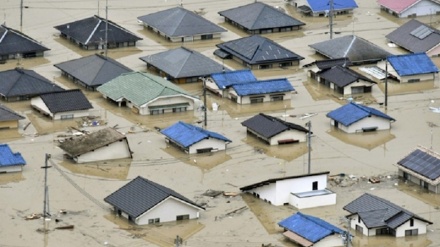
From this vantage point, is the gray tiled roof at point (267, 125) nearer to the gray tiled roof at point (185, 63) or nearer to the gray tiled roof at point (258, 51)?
the gray tiled roof at point (185, 63)

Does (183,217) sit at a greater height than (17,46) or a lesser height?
greater

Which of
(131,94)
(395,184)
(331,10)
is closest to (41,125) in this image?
(131,94)

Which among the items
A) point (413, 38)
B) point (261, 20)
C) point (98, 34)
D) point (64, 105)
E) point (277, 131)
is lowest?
point (261, 20)

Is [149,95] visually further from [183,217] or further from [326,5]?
[326,5]

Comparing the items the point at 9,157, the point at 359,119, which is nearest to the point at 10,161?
the point at 9,157

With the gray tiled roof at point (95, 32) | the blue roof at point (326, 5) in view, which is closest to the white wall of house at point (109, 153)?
the gray tiled roof at point (95, 32)

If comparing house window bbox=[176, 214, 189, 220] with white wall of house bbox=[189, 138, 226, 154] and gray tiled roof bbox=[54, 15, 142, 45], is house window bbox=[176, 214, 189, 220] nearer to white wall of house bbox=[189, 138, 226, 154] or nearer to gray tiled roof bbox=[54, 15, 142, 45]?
white wall of house bbox=[189, 138, 226, 154]

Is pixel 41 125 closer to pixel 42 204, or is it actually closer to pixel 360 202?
pixel 42 204
